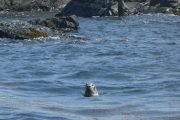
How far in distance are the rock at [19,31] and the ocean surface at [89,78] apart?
25.3 inches

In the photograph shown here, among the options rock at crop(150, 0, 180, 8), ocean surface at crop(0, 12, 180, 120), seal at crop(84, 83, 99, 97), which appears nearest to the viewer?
ocean surface at crop(0, 12, 180, 120)

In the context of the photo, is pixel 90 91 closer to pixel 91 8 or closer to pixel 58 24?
pixel 58 24

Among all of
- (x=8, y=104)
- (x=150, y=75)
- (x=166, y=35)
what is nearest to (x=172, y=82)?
(x=150, y=75)

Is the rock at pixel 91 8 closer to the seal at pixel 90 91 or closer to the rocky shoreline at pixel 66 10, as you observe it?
the rocky shoreline at pixel 66 10

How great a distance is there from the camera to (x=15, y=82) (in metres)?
17.0

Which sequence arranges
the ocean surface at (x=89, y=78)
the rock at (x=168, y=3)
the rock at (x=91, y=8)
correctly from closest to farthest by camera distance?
the ocean surface at (x=89, y=78), the rock at (x=91, y=8), the rock at (x=168, y=3)

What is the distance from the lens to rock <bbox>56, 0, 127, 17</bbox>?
202ft

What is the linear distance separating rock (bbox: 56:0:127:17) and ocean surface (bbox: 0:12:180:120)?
30395 mm

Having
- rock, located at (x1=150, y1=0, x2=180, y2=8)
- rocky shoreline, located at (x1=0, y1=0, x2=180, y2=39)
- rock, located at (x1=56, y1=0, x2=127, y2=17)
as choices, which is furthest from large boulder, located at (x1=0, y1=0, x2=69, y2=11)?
rock, located at (x1=150, y1=0, x2=180, y2=8)

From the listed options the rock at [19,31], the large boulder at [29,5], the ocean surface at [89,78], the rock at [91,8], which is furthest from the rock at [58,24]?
the large boulder at [29,5]

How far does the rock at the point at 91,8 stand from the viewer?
202 feet

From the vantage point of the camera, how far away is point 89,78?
17.8 metres

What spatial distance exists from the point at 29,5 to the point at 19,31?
4625 cm

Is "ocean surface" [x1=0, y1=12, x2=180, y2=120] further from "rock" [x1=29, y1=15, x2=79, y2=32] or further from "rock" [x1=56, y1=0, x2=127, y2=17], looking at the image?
"rock" [x1=56, y1=0, x2=127, y2=17]
